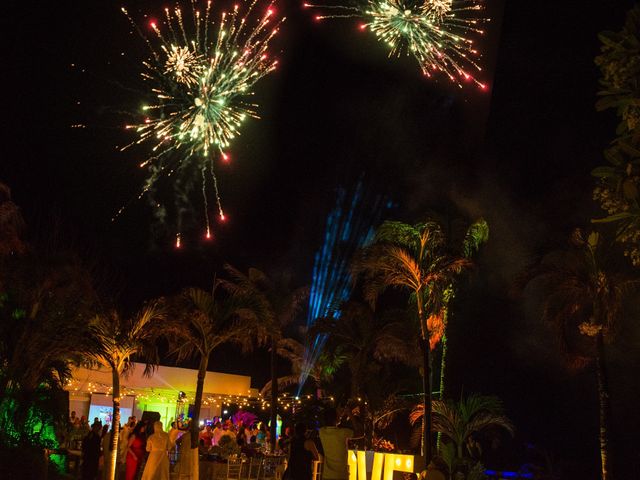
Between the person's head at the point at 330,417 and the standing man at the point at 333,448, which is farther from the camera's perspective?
the standing man at the point at 333,448

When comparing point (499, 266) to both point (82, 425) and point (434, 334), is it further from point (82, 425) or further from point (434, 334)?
point (82, 425)

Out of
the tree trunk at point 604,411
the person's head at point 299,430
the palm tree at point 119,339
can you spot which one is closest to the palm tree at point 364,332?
the palm tree at point 119,339

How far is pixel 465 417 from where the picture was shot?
65.0 ft

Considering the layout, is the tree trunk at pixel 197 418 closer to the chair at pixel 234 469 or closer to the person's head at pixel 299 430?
the chair at pixel 234 469

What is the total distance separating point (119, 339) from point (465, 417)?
403 inches

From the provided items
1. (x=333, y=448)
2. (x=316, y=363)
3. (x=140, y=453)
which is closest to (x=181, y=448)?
(x=140, y=453)

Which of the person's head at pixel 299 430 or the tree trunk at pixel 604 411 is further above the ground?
the tree trunk at pixel 604 411

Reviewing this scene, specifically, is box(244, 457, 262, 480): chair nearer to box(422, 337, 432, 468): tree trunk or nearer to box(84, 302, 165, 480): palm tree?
box(84, 302, 165, 480): palm tree

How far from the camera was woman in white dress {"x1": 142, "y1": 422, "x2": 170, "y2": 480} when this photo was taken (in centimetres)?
1310

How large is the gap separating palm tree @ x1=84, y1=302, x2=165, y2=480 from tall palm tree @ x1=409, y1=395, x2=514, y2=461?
29.1 feet

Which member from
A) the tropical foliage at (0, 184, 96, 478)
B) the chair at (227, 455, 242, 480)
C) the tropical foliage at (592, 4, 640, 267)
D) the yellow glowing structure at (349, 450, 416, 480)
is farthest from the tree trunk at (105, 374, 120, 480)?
the tropical foliage at (592, 4, 640, 267)

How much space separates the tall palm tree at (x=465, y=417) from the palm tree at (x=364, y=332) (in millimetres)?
2516

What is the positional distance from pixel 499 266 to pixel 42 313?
15754 millimetres

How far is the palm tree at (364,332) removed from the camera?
22000 millimetres
